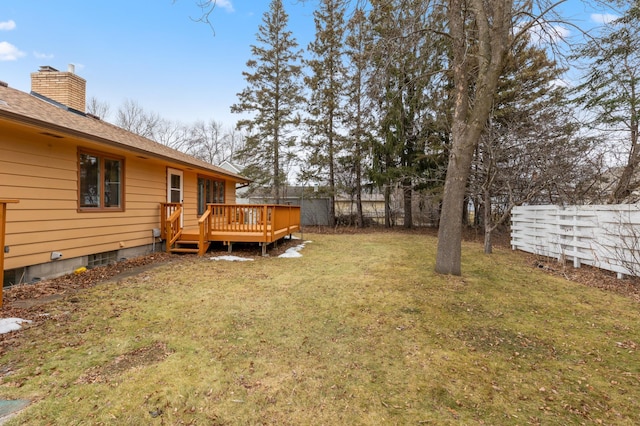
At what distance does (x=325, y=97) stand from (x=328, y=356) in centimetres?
1549

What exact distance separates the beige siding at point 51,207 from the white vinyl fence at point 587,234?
10.1 metres

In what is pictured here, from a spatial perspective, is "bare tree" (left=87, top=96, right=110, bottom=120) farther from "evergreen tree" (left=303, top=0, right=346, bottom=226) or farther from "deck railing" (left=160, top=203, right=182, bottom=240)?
"deck railing" (left=160, top=203, right=182, bottom=240)

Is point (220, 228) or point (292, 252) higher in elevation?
point (220, 228)

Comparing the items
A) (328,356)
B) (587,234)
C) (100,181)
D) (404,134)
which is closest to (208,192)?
(100,181)

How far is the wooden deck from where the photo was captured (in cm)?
783

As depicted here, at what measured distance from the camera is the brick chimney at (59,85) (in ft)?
24.8

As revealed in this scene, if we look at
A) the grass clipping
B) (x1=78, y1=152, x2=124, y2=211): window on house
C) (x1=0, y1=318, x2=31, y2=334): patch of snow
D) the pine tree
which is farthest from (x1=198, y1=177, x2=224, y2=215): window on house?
(x1=0, y1=318, x2=31, y2=334): patch of snow

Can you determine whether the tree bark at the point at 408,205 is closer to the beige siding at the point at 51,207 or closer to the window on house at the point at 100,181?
the beige siding at the point at 51,207

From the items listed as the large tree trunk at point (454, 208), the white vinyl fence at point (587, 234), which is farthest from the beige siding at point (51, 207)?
the white vinyl fence at point (587, 234)

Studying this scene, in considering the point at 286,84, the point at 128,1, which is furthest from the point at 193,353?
the point at 286,84

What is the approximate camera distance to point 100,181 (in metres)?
6.29

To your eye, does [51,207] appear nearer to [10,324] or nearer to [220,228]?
[10,324]

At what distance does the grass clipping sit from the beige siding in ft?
4.61

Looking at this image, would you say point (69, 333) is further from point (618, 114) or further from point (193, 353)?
point (618, 114)
